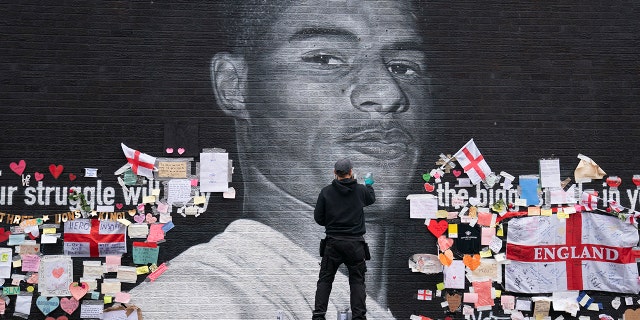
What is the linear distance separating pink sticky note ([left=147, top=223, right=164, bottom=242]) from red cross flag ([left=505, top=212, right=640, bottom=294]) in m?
4.15

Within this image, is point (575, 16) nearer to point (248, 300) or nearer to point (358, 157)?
point (358, 157)

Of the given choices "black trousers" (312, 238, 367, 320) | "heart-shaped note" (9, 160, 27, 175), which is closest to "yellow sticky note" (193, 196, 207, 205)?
"black trousers" (312, 238, 367, 320)

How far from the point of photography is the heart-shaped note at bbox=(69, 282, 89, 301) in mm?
7555

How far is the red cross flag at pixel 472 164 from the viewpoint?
792 cm

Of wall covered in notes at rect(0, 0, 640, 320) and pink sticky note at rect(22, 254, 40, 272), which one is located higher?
wall covered in notes at rect(0, 0, 640, 320)

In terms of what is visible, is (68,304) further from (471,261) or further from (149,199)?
(471,261)

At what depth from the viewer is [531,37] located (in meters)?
8.09

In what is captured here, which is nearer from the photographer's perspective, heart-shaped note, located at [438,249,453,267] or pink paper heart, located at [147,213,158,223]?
pink paper heart, located at [147,213,158,223]

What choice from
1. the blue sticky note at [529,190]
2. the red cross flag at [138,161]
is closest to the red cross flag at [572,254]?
the blue sticky note at [529,190]

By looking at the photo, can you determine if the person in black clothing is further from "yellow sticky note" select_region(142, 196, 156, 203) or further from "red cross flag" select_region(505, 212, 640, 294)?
"red cross flag" select_region(505, 212, 640, 294)

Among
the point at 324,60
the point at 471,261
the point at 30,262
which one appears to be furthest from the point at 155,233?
the point at 471,261

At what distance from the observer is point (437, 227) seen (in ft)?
25.8

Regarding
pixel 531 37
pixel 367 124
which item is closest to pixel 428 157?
pixel 367 124

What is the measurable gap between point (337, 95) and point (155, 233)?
270 centimetres
